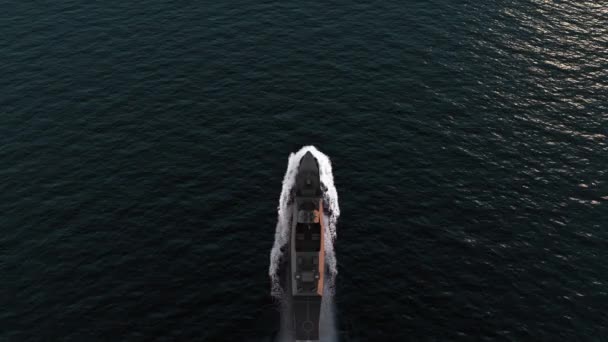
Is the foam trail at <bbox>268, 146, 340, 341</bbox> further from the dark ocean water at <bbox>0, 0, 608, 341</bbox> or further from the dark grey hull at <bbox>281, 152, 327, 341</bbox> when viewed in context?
the dark ocean water at <bbox>0, 0, 608, 341</bbox>

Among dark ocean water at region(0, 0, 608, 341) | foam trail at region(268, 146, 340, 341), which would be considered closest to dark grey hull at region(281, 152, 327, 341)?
foam trail at region(268, 146, 340, 341)

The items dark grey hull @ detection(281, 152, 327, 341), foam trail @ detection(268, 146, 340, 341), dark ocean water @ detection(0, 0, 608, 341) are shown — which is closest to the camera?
dark grey hull @ detection(281, 152, 327, 341)

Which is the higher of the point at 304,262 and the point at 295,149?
the point at 295,149

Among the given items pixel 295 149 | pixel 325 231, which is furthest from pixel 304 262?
pixel 295 149

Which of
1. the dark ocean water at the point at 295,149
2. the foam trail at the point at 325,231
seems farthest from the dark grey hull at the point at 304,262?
the dark ocean water at the point at 295,149

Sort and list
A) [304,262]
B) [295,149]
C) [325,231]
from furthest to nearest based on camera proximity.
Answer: [295,149] → [325,231] → [304,262]

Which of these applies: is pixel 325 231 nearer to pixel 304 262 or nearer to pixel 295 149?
pixel 304 262

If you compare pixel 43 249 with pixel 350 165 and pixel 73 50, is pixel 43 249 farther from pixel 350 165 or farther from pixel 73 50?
pixel 73 50
